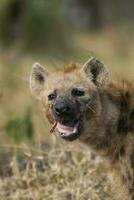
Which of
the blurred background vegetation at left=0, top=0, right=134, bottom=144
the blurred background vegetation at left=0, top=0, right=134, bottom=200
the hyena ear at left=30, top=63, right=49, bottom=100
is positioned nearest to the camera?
the hyena ear at left=30, top=63, right=49, bottom=100

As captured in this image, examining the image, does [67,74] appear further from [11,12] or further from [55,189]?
[11,12]

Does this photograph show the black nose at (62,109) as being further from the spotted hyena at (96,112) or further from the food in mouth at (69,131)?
the food in mouth at (69,131)

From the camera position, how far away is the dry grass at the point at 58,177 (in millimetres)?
7402

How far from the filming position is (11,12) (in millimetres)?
17141

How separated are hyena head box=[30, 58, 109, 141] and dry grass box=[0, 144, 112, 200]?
0.83 meters

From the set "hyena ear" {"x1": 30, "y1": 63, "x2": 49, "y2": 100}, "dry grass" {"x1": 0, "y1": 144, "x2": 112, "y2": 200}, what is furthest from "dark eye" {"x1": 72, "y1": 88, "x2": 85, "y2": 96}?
"dry grass" {"x1": 0, "y1": 144, "x2": 112, "y2": 200}

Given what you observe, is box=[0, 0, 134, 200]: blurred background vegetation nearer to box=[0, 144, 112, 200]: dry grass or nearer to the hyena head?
box=[0, 144, 112, 200]: dry grass

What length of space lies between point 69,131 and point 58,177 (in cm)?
113

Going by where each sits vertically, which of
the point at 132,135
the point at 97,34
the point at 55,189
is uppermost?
the point at 97,34

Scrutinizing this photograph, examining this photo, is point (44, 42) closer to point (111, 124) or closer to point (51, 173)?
point (51, 173)

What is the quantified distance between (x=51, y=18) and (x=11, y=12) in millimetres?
1215

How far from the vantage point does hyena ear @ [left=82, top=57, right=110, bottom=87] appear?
6.76 m

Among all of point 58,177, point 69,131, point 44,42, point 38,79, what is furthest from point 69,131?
point 44,42

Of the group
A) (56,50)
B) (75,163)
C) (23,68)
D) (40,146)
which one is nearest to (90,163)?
(75,163)
